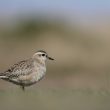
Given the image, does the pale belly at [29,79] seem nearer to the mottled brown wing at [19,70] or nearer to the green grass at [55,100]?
the mottled brown wing at [19,70]

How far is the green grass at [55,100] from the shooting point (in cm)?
1511

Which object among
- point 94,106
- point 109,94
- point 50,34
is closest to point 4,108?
point 94,106

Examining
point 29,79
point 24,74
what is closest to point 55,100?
point 29,79

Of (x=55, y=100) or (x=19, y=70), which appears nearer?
(x=55, y=100)

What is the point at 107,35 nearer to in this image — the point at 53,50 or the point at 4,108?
the point at 53,50

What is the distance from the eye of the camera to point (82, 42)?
122 feet

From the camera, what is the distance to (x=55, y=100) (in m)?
16.0

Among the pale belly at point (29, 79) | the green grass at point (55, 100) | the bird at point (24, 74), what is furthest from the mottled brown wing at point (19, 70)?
the green grass at point (55, 100)

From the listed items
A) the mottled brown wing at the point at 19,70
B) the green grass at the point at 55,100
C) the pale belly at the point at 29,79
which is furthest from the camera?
the mottled brown wing at the point at 19,70

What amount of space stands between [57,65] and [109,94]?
53.9 ft

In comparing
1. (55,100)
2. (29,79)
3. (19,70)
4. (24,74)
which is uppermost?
(19,70)

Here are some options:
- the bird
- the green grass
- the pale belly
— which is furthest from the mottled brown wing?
the green grass

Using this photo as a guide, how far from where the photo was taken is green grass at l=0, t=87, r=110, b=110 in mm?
15109

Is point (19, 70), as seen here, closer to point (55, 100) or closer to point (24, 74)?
point (24, 74)
